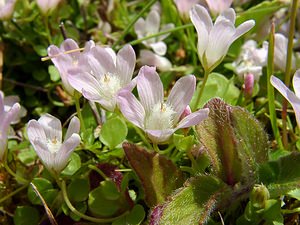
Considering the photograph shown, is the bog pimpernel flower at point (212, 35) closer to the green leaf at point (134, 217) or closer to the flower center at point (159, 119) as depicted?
the flower center at point (159, 119)

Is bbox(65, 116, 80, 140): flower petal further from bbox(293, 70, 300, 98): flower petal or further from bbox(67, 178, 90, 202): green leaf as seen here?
bbox(293, 70, 300, 98): flower petal

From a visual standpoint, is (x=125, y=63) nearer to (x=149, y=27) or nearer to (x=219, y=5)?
(x=219, y=5)

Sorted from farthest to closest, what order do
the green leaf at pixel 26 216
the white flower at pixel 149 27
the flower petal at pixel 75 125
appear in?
the white flower at pixel 149 27
the green leaf at pixel 26 216
the flower petal at pixel 75 125

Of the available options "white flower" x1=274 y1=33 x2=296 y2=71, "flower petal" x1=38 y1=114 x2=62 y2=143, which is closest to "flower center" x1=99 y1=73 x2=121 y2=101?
"flower petal" x1=38 y1=114 x2=62 y2=143

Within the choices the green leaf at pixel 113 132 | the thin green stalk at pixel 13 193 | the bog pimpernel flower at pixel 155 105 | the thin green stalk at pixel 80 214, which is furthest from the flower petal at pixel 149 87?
the thin green stalk at pixel 13 193

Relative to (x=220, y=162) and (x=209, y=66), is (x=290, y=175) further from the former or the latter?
(x=209, y=66)

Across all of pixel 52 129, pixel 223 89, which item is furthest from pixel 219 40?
pixel 52 129
